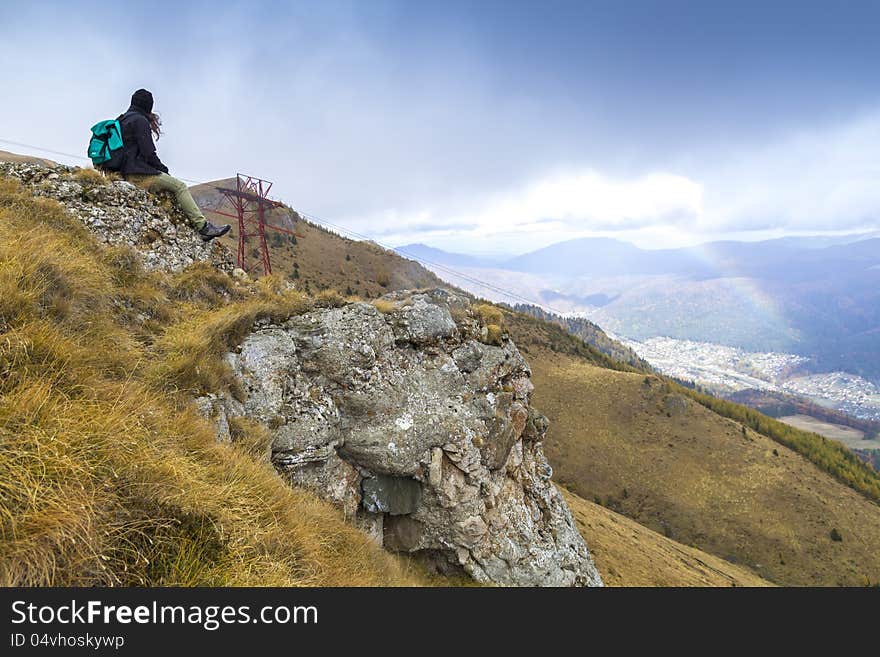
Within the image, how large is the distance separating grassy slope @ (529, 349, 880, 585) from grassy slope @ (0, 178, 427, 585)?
62.8 meters

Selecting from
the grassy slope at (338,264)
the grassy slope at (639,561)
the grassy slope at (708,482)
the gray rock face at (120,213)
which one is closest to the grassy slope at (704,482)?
the grassy slope at (708,482)

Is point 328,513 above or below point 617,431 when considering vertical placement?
above

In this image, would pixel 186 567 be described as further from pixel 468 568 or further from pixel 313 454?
pixel 468 568

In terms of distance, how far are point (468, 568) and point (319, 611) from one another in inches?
294

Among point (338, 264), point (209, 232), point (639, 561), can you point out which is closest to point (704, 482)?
point (639, 561)

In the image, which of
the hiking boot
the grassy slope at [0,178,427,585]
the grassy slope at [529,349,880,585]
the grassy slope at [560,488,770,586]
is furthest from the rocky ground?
the grassy slope at [529,349,880,585]

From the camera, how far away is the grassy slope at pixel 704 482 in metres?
51.9

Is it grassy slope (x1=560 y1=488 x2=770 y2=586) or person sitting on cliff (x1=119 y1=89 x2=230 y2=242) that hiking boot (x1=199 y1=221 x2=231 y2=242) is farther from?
grassy slope (x1=560 y1=488 x2=770 y2=586)

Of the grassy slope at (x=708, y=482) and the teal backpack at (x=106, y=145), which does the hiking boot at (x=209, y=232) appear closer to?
the teal backpack at (x=106, y=145)

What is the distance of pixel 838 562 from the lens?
50969mm

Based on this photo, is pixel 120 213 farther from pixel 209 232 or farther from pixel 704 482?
pixel 704 482

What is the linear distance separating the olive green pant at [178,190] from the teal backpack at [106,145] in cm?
59

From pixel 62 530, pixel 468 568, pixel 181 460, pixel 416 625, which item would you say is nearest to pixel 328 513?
pixel 181 460

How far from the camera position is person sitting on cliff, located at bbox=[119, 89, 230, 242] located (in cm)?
908
